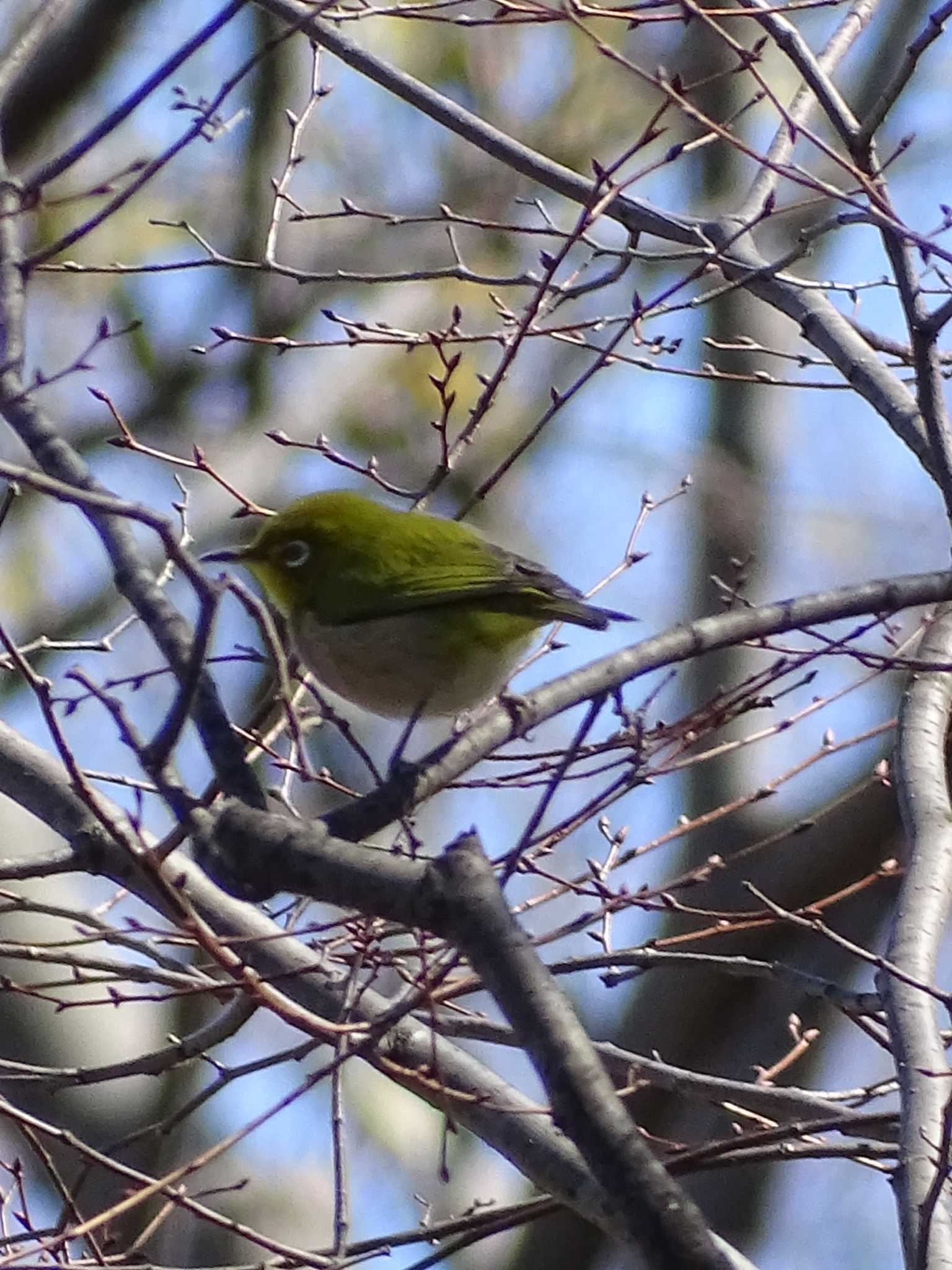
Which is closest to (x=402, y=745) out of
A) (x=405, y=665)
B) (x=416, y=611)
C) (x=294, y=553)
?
(x=405, y=665)

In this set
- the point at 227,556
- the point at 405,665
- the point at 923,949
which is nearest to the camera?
the point at 923,949

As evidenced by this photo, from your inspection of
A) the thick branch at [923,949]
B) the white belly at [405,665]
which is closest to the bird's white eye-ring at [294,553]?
the white belly at [405,665]

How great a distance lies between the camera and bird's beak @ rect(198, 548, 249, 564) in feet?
13.9

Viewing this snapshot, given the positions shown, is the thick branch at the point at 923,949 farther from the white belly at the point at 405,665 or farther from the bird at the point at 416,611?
the white belly at the point at 405,665

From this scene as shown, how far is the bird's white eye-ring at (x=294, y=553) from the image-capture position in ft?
14.1

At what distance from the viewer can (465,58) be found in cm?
914

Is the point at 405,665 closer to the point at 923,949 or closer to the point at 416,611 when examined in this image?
the point at 416,611

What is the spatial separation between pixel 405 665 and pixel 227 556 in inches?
27.5

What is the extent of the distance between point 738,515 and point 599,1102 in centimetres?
678

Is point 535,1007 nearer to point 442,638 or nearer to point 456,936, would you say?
point 456,936

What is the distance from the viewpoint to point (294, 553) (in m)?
4.32

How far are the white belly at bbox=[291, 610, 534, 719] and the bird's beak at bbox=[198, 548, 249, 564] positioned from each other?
435 mm

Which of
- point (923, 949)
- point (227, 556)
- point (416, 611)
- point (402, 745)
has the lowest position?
point (923, 949)

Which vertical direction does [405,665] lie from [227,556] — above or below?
below
